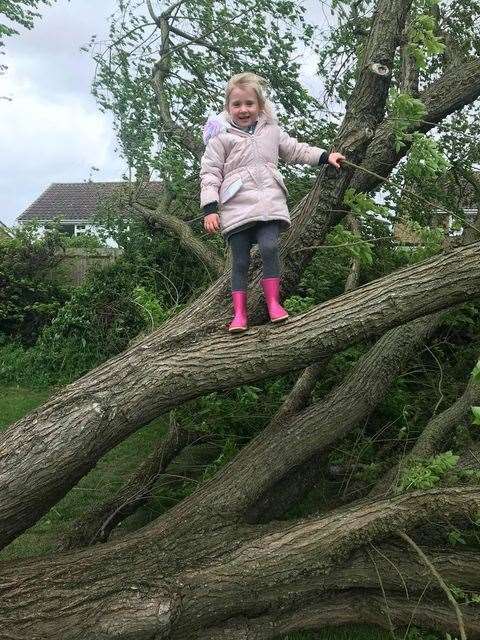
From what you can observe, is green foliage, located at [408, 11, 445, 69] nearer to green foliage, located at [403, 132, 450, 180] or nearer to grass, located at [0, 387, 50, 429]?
green foliage, located at [403, 132, 450, 180]

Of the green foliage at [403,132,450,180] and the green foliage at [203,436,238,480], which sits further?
the green foliage at [203,436,238,480]

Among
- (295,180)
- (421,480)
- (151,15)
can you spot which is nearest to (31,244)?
(151,15)

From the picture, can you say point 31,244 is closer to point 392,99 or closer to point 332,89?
point 332,89

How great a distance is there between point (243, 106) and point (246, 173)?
37 cm

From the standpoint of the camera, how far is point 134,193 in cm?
864

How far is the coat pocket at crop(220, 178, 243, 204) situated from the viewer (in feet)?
10.5

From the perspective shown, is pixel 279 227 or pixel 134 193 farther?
pixel 134 193

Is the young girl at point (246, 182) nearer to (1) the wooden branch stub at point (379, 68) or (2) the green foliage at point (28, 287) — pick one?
(1) the wooden branch stub at point (379, 68)

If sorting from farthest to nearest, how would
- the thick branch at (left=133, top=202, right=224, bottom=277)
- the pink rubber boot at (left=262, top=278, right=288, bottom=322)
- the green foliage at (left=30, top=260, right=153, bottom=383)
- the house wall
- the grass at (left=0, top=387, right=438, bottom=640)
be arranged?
1. the house wall
2. the green foliage at (left=30, top=260, right=153, bottom=383)
3. the thick branch at (left=133, top=202, right=224, bottom=277)
4. the grass at (left=0, top=387, right=438, bottom=640)
5. the pink rubber boot at (left=262, top=278, right=288, bottom=322)

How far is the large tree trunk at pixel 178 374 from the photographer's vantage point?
10.3 feet

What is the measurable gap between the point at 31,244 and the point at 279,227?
8650 millimetres

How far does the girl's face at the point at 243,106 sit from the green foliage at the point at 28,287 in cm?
779

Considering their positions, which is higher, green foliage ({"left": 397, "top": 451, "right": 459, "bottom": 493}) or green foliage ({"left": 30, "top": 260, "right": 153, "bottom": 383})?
green foliage ({"left": 30, "top": 260, "right": 153, "bottom": 383})

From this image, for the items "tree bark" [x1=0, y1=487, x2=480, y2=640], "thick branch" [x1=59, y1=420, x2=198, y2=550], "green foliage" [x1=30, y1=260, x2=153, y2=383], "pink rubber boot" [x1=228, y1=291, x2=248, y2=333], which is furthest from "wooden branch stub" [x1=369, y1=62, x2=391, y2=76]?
"green foliage" [x1=30, y1=260, x2=153, y2=383]
